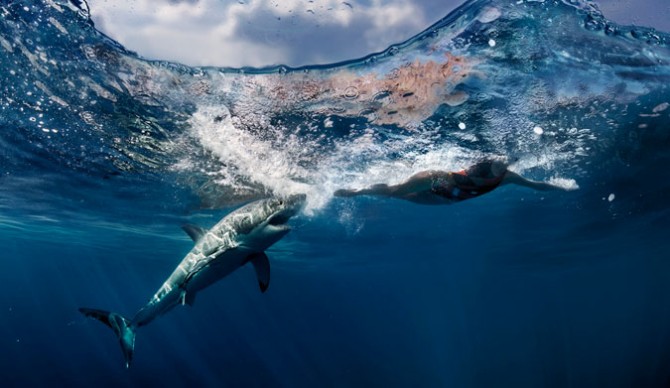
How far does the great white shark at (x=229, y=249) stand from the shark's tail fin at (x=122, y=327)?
0.08 meters

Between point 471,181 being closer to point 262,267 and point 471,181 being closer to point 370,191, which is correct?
point 262,267

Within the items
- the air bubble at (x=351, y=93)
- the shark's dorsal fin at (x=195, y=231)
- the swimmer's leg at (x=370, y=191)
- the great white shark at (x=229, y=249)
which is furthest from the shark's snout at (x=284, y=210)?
the swimmer's leg at (x=370, y=191)

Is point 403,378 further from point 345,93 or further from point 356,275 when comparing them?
point 345,93

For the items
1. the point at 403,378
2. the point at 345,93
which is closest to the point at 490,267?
the point at 403,378

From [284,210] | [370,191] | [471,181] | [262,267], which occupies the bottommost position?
[262,267]

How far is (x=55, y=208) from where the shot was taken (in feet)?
71.3

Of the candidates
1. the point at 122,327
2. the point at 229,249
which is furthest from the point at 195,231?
the point at 122,327

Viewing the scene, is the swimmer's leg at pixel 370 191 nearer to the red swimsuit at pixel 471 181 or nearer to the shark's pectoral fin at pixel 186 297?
the red swimsuit at pixel 471 181

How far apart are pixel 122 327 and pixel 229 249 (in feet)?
10.7

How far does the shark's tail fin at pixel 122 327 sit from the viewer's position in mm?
7406

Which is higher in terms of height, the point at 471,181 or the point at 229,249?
the point at 471,181

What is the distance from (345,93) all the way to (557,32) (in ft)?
13.8

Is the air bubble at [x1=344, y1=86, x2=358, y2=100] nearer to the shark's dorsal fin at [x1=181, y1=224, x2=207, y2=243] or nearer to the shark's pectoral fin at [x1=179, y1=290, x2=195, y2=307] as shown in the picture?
the shark's dorsal fin at [x1=181, y1=224, x2=207, y2=243]

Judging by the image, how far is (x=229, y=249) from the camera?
6312 millimetres
